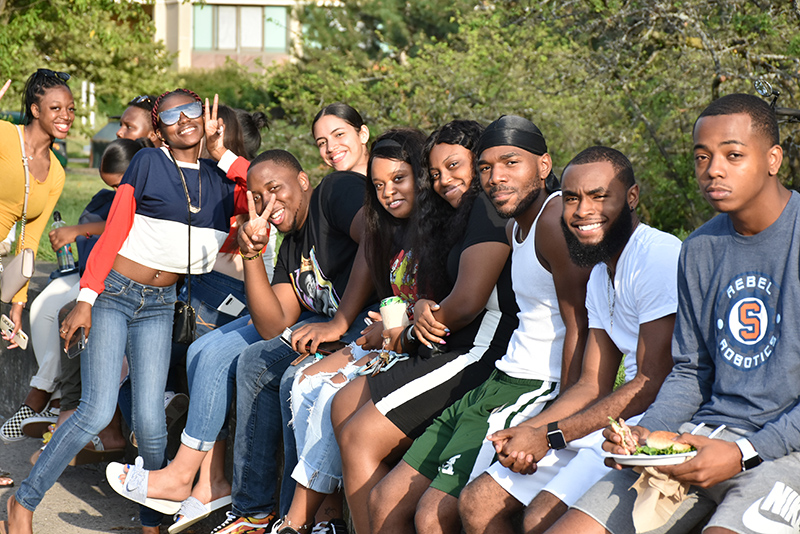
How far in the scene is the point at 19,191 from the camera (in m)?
5.75

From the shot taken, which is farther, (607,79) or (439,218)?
(607,79)

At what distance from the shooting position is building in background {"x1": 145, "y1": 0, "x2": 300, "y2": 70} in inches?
1709

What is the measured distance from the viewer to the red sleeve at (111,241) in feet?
15.0

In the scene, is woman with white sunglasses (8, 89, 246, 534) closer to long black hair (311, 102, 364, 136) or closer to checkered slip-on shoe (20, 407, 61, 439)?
long black hair (311, 102, 364, 136)

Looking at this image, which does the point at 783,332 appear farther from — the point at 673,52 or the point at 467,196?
the point at 673,52

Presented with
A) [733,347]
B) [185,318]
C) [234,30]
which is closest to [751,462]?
[733,347]

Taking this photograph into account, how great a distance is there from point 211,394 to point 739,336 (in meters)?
2.81

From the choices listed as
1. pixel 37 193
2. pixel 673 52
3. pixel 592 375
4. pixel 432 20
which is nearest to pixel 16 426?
pixel 37 193

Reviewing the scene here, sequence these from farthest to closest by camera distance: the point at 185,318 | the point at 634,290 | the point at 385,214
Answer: the point at 185,318
the point at 385,214
the point at 634,290

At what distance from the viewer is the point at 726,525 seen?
2359mm

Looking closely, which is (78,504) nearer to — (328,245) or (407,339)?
(328,245)

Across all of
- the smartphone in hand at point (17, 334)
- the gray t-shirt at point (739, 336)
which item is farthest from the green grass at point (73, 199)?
the gray t-shirt at point (739, 336)

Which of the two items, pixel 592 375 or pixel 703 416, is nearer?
pixel 703 416

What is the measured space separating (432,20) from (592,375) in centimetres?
1738
